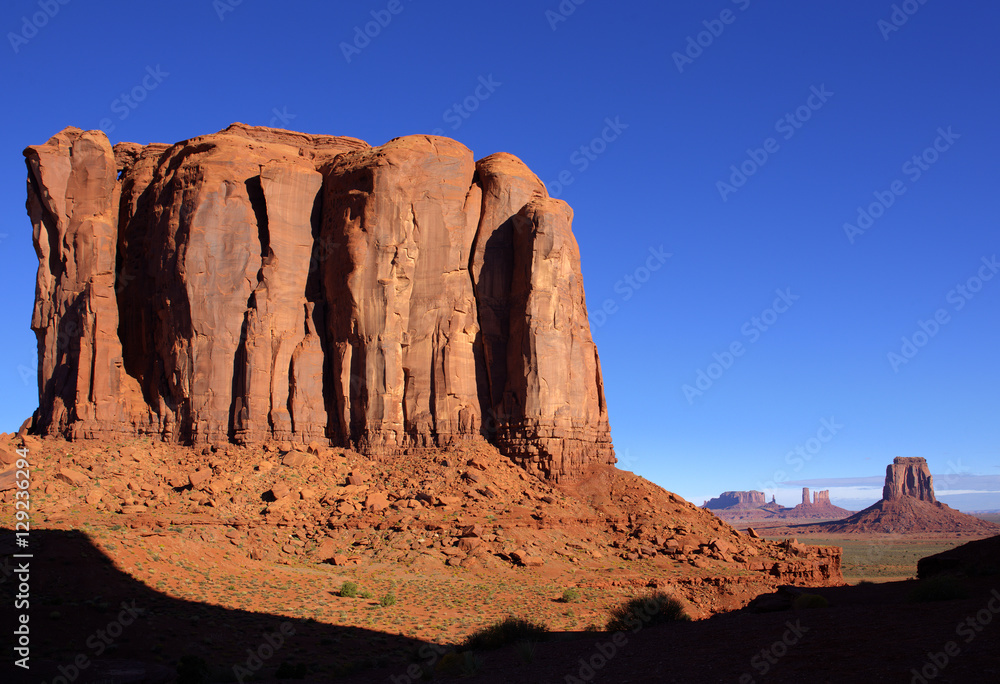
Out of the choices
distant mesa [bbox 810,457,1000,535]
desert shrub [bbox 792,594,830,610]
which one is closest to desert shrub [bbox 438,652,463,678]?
desert shrub [bbox 792,594,830,610]

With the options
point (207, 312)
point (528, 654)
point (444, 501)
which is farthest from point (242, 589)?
point (207, 312)

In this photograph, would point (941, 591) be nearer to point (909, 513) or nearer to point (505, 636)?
point (505, 636)

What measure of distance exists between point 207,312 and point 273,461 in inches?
366

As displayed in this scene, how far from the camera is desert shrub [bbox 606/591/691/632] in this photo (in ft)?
80.1

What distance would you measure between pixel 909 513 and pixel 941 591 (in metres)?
149

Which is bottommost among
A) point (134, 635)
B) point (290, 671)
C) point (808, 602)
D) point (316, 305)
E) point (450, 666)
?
point (290, 671)

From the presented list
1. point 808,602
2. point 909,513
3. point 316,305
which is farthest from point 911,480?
point 808,602

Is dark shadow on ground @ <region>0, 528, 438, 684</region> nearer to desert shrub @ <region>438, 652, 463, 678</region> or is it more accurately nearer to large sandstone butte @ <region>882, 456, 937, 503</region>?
desert shrub @ <region>438, 652, 463, 678</region>

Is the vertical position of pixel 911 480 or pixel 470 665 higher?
pixel 911 480

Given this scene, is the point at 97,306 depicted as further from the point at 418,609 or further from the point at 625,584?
the point at 625,584

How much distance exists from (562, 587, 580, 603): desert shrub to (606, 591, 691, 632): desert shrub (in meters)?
4.02

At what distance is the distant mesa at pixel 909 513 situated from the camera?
14125cm

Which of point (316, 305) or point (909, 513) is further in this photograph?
point (909, 513)

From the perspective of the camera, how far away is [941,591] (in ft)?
56.4
